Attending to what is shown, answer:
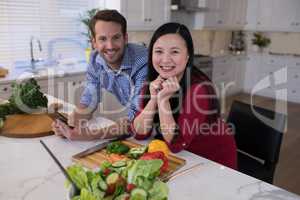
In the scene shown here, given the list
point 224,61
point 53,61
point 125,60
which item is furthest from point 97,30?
point 224,61

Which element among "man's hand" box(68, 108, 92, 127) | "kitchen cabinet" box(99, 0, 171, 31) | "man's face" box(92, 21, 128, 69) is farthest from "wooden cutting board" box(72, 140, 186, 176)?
"kitchen cabinet" box(99, 0, 171, 31)

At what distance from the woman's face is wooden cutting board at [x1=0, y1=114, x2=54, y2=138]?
0.65m

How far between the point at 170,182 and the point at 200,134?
1.48ft

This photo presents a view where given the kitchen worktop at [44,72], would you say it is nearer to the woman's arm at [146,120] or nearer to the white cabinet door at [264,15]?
the woman's arm at [146,120]

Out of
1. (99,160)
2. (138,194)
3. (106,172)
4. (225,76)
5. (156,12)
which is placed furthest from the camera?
(225,76)

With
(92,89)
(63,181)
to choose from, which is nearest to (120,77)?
(92,89)

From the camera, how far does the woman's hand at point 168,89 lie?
4.19ft

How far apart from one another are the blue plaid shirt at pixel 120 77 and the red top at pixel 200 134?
1.40 ft

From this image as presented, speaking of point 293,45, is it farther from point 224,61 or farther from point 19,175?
point 19,175

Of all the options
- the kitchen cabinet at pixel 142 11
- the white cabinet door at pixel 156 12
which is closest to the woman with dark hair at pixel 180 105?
the kitchen cabinet at pixel 142 11

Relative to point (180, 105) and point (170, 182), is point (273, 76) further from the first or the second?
point (170, 182)

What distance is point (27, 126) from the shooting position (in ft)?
4.72

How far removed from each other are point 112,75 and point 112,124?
50cm

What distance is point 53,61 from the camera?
3.41 meters
